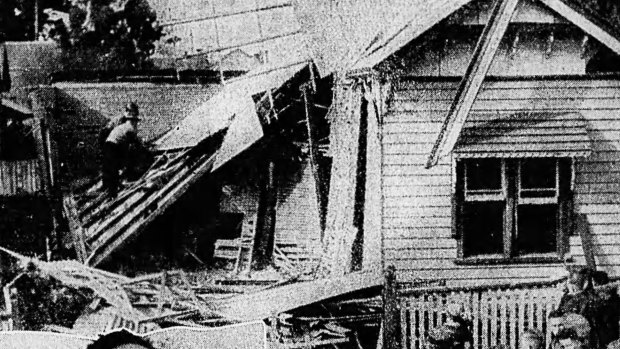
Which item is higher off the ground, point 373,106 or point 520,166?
point 373,106

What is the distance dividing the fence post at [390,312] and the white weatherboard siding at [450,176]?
97 mm

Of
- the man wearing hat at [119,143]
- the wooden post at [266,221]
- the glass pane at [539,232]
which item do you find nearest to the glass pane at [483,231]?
the glass pane at [539,232]

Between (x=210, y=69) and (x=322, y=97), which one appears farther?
(x=322, y=97)

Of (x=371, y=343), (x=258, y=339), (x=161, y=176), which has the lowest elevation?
(x=371, y=343)

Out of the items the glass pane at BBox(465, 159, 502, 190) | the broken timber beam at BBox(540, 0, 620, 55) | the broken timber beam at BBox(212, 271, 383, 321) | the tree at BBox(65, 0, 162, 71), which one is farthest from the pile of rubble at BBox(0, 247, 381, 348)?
the broken timber beam at BBox(540, 0, 620, 55)

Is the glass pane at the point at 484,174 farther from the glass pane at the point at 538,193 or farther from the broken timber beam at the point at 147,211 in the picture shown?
the broken timber beam at the point at 147,211

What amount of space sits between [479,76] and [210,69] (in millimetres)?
1204

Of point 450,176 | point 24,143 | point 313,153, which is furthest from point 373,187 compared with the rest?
point 24,143

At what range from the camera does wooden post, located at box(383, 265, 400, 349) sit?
120 inches

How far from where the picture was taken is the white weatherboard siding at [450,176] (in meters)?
3.02

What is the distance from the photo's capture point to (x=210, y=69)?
3035mm

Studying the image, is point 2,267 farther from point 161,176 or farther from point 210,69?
point 210,69

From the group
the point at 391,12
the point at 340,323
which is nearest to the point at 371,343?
the point at 340,323

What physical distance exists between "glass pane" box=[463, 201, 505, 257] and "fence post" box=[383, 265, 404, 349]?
39 cm
